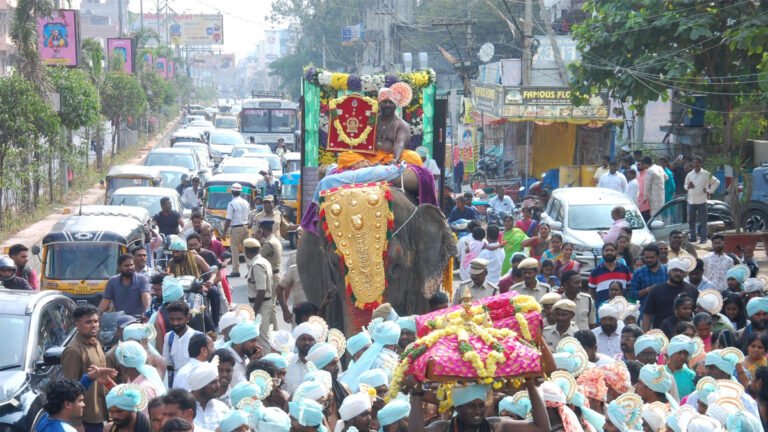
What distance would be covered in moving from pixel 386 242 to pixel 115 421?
14.9 ft

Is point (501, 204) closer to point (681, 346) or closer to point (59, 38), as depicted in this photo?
point (681, 346)

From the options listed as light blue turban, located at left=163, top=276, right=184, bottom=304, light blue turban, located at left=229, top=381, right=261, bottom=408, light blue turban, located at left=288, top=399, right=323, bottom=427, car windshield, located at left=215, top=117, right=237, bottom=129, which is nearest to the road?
light blue turban, located at left=163, top=276, right=184, bottom=304

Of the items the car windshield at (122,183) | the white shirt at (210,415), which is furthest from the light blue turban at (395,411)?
the car windshield at (122,183)

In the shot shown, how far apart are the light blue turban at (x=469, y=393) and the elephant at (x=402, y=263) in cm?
542

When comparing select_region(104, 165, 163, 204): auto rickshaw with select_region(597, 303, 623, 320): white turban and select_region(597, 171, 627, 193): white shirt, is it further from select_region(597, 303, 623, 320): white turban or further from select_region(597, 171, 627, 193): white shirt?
select_region(597, 303, 623, 320): white turban

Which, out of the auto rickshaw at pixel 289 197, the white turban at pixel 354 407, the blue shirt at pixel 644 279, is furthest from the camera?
the auto rickshaw at pixel 289 197

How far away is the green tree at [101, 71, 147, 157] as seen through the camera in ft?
151

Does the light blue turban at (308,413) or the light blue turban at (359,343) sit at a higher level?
the light blue turban at (308,413)

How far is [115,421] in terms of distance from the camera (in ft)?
22.6

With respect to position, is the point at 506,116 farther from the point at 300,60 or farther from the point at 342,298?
the point at 300,60

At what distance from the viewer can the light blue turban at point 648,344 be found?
29.0 ft

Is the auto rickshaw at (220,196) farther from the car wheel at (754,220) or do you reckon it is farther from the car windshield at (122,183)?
the car wheel at (754,220)

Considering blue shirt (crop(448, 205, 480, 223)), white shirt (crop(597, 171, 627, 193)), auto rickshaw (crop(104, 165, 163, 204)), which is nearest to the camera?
blue shirt (crop(448, 205, 480, 223))

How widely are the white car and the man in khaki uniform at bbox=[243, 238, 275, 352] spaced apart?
6.05 meters
